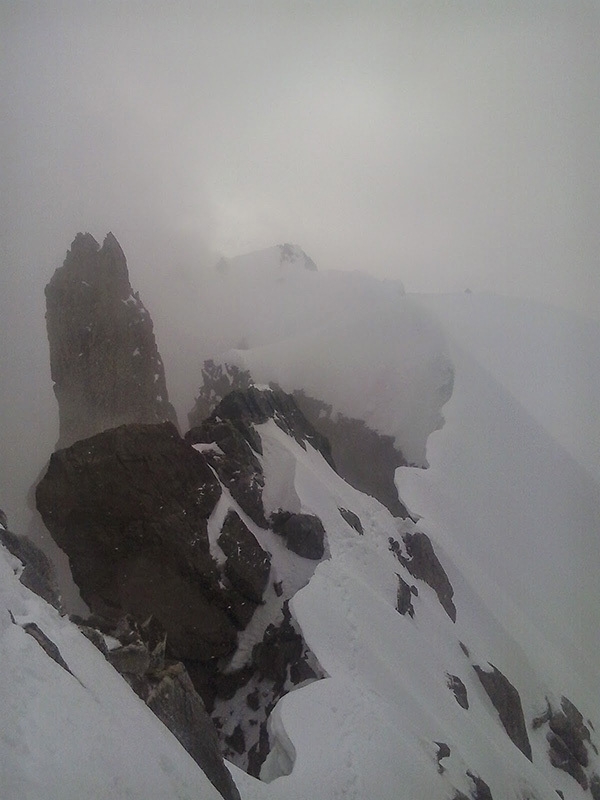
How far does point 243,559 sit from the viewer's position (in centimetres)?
1959

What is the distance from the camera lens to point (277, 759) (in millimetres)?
11438

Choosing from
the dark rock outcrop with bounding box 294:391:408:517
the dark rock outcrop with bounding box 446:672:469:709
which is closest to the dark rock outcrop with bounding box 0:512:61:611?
the dark rock outcrop with bounding box 446:672:469:709

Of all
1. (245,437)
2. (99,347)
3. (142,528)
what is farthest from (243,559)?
(99,347)

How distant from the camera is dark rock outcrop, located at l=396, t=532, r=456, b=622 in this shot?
84.3 ft

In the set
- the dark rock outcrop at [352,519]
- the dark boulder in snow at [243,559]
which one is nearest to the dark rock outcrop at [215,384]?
the dark rock outcrop at [352,519]

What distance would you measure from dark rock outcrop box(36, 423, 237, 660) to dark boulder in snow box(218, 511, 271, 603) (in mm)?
658

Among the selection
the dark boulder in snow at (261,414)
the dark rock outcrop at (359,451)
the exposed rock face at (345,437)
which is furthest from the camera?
the dark rock outcrop at (359,451)

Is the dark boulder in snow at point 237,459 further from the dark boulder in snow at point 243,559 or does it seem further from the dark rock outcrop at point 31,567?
the dark rock outcrop at point 31,567

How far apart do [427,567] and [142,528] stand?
48.3ft

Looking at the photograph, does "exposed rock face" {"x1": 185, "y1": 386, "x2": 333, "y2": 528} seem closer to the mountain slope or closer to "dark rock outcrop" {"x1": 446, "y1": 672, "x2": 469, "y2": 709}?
"dark rock outcrop" {"x1": 446, "y1": 672, "x2": 469, "y2": 709}

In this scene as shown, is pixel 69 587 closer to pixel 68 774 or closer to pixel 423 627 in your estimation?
pixel 423 627

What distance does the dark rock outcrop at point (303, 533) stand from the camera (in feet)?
66.3

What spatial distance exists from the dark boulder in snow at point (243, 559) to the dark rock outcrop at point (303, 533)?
1174 millimetres

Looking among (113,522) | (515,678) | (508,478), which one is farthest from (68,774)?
(508,478)
